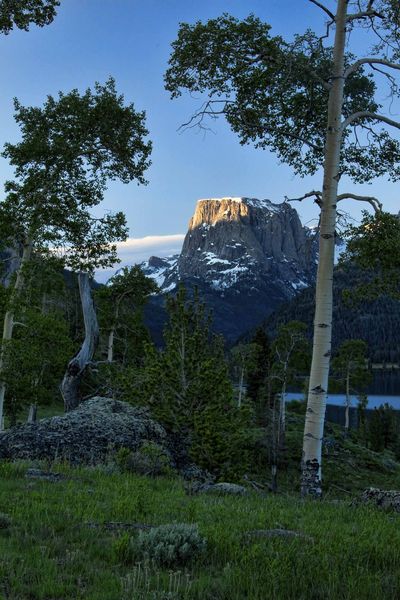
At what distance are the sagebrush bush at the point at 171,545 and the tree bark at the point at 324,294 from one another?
5.55 meters

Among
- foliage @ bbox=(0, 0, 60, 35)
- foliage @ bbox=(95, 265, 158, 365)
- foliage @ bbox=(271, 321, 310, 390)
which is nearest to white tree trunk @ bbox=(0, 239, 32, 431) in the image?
foliage @ bbox=(0, 0, 60, 35)

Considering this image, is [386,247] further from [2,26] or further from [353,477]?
[353,477]

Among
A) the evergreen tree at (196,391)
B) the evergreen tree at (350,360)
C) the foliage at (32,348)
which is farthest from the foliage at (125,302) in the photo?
the evergreen tree at (350,360)

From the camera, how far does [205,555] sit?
490 centimetres

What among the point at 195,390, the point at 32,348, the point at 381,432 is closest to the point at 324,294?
the point at 195,390

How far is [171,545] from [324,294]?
272 inches

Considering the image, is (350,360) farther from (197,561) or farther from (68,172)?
(197,561)

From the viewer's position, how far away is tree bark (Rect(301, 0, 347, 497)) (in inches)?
400

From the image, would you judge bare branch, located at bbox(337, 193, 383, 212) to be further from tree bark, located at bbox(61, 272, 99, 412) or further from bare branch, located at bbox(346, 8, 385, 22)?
tree bark, located at bbox(61, 272, 99, 412)

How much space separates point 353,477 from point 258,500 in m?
33.7

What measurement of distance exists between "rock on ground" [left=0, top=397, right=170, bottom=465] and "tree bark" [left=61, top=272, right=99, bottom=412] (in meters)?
2.93

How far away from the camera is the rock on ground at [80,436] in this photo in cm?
1162

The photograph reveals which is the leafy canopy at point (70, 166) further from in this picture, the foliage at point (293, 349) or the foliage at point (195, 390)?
the foliage at point (293, 349)

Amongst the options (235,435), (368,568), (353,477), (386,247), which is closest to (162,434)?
(235,435)
